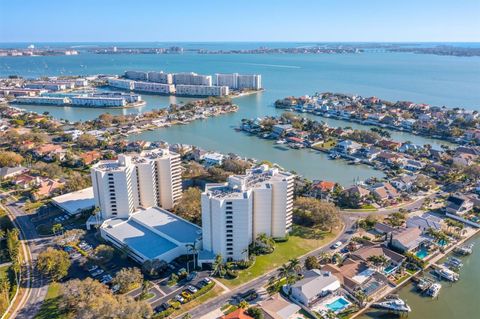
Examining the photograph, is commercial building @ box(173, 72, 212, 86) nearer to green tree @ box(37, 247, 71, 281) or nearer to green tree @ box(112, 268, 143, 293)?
green tree @ box(37, 247, 71, 281)

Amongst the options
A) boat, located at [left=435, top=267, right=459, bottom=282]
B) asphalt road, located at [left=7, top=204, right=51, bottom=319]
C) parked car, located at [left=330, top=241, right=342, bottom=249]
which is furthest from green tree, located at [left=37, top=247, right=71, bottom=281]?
boat, located at [left=435, top=267, right=459, bottom=282]

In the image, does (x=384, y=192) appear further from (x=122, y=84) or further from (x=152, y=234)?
(x=122, y=84)

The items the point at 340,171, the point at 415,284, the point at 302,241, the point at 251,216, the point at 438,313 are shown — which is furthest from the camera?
the point at 340,171

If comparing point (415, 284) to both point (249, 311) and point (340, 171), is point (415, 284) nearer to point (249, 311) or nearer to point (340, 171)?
point (249, 311)

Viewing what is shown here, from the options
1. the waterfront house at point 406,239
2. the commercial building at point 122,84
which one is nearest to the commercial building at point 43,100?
the commercial building at point 122,84

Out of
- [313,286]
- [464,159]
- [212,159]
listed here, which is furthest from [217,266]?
[464,159]

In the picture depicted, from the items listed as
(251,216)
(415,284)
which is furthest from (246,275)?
(415,284)
